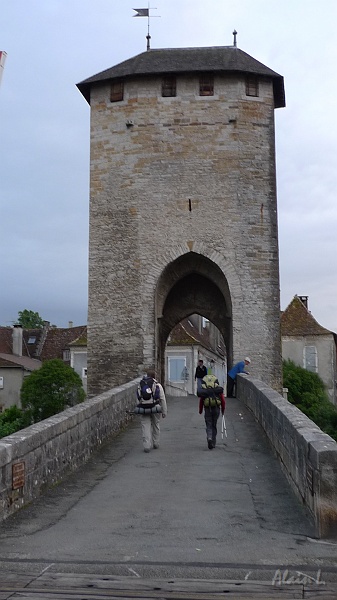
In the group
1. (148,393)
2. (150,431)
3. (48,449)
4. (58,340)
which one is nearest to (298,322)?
(58,340)

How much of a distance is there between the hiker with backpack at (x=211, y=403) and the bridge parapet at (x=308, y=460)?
0.72 meters

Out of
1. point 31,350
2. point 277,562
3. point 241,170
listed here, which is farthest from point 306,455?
point 31,350

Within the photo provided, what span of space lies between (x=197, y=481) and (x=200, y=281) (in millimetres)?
16206

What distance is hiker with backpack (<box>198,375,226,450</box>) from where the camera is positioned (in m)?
9.62

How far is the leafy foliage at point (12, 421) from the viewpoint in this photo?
122ft

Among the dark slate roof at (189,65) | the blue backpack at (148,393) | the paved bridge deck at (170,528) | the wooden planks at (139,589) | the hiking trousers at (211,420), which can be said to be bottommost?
the wooden planks at (139,589)

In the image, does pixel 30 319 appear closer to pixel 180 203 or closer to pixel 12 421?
pixel 12 421

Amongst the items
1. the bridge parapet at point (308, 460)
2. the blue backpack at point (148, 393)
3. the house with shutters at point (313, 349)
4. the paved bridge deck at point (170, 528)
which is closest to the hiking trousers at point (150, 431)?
the blue backpack at point (148, 393)

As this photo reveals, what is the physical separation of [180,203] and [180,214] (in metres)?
0.30

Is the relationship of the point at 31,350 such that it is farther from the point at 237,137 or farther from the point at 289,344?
the point at 237,137

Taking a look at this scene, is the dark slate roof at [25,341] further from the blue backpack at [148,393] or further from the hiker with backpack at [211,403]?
the hiker with backpack at [211,403]

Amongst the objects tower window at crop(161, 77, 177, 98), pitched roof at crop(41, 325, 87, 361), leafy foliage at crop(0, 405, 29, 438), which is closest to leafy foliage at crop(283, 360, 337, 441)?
leafy foliage at crop(0, 405, 29, 438)

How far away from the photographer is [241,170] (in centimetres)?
1998

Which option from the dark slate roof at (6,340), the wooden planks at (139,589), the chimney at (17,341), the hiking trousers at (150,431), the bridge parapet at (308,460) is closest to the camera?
the wooden planks at (139,589)
